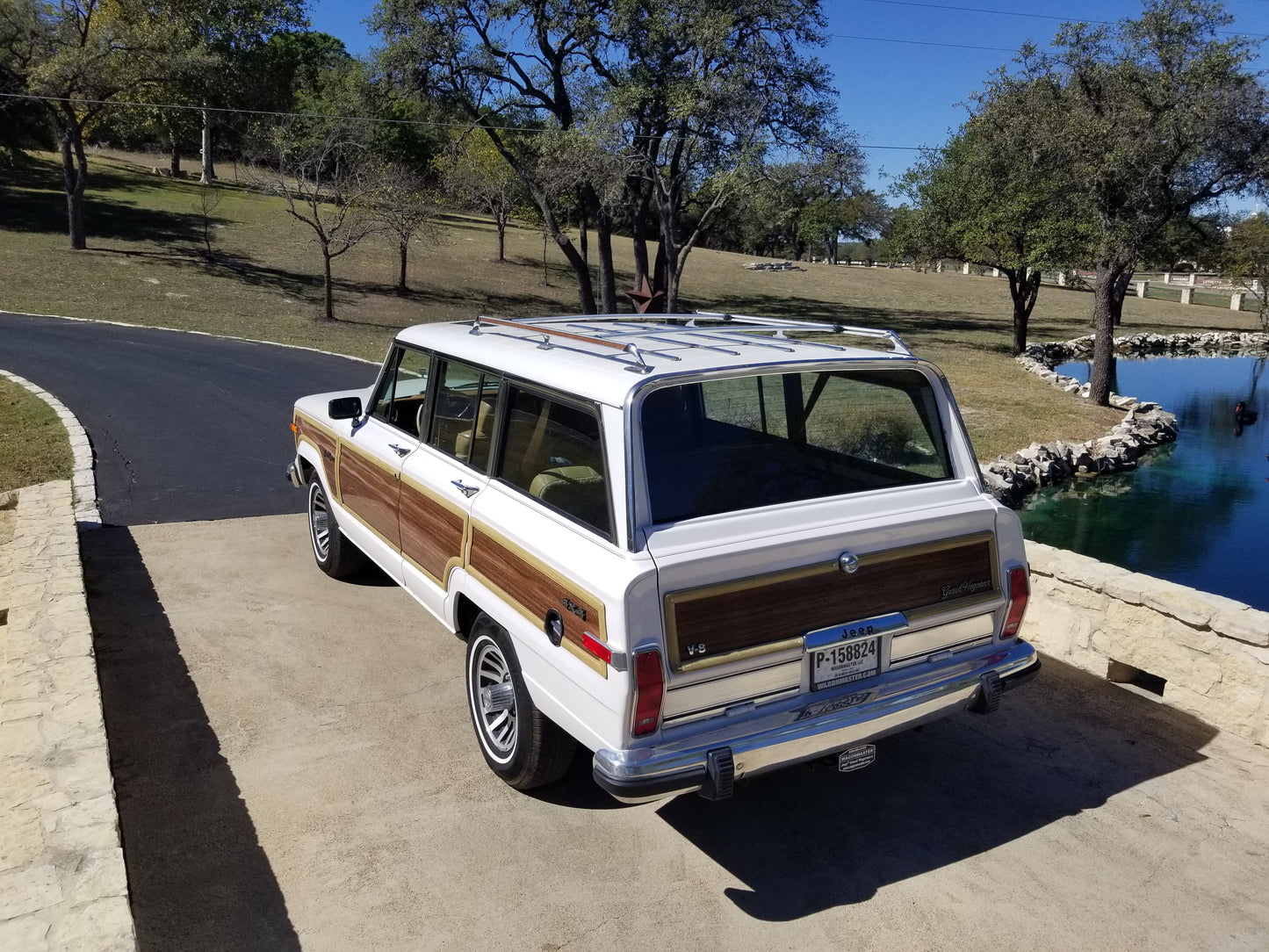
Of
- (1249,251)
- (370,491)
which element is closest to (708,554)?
(370,491)

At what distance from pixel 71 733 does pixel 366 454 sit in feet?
7.37

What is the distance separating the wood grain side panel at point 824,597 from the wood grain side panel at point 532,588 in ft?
1.00

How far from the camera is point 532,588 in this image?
3922mm

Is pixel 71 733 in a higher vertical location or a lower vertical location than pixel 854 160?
lower

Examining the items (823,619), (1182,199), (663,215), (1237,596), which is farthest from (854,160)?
(823,619)

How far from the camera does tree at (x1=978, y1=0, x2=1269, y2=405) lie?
17234mm

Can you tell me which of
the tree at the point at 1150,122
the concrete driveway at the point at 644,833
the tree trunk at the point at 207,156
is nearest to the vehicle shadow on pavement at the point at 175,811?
the concrete driveway at the point at 644,833

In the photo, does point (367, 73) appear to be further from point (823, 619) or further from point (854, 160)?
point (823, 619)

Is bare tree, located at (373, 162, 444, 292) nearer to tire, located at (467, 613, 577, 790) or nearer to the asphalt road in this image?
the asphalt road

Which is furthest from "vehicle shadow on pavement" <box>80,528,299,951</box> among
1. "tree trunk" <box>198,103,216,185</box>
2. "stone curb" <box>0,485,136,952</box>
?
"tree trunk" <box>198,103,216,185</box>

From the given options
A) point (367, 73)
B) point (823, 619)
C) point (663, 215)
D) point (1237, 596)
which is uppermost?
point (367, 73)

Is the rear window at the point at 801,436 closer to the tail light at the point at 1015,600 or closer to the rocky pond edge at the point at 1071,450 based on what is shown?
the tail light at the point at 1015,600

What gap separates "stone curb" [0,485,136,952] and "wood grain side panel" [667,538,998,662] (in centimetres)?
200

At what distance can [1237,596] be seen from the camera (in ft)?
34.6
